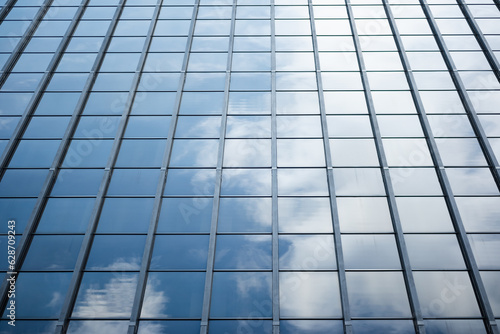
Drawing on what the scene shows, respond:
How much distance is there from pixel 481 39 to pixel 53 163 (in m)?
24.6

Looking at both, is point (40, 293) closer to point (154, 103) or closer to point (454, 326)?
point (154, 103)

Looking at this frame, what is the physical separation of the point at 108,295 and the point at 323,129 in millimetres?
12349

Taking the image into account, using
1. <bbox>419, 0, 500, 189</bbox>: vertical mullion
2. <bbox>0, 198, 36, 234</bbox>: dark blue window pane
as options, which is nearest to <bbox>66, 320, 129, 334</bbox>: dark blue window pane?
<bbox>0, 198, 36, 234</bbox>: dark blue window pane

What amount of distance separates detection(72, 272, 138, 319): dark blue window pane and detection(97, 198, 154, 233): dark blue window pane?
1.99 metres

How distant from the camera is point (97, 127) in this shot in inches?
744

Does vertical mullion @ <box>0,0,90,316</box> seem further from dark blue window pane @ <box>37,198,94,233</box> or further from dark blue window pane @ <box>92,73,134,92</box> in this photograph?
dark blue window pane @ <box>92,73,134,92</box>

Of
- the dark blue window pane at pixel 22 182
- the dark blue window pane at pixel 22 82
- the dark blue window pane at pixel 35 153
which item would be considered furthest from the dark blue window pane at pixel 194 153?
the dark blue window pane at pixel 22 82

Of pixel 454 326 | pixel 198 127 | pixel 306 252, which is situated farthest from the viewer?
pixel 198 127

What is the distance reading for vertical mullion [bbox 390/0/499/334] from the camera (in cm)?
1405

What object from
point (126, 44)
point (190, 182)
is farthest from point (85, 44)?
point (190, 182)

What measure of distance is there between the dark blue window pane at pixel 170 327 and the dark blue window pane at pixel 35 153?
29.6ft

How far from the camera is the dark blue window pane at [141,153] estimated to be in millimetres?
17781

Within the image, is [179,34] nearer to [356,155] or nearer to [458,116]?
[356,155]

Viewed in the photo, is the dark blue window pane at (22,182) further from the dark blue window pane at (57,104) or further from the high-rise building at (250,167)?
the dark blue window pane at (57,104)
